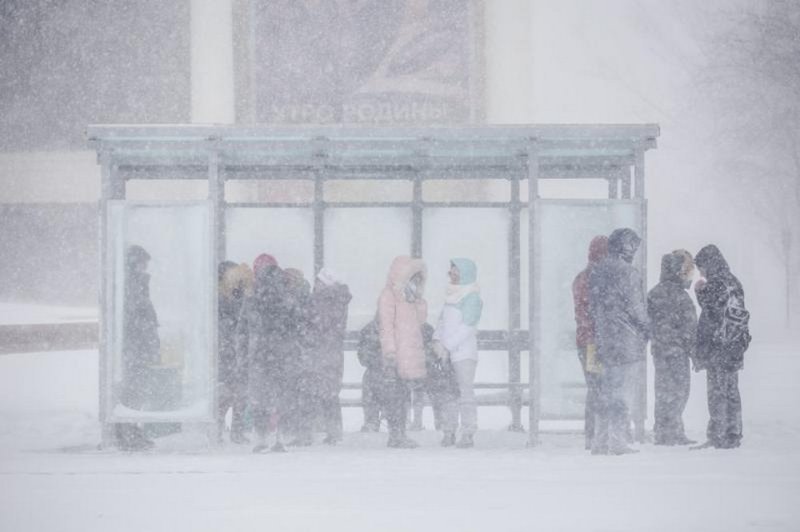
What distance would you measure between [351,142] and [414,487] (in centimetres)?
354

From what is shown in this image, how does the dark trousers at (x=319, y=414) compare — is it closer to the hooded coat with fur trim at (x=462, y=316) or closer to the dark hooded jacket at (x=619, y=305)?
the hooded coat with fur trim at (x=462, y=316)

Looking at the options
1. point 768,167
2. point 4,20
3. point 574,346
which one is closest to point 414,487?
point 574,346

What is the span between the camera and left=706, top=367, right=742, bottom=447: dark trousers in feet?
32.4

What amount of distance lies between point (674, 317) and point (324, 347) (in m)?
2.79

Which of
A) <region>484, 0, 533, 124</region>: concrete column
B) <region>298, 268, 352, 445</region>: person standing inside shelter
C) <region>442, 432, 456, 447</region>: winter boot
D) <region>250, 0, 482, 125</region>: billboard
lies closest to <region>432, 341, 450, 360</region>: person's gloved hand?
<region>442, 432, 456, 447</region>: winter boot

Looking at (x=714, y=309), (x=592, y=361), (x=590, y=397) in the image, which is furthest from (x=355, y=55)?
(x=592, y=361)

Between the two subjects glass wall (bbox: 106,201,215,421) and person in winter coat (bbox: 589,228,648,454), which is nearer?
person in winter coat (bbox: 589,228,648,454)

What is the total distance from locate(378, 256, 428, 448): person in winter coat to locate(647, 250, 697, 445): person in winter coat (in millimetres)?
1856

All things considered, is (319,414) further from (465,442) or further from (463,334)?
(463,334)

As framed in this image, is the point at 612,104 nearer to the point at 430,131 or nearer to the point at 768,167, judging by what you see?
the point at 768,167

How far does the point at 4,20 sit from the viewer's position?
33250 millimetres

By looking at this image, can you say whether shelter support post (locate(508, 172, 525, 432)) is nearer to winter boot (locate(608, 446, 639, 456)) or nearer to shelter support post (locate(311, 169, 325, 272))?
shelter support post (locate(311, 169, 325, 272))

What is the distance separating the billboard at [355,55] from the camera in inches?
1176

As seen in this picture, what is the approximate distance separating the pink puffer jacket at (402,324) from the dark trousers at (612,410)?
1.44 metres
